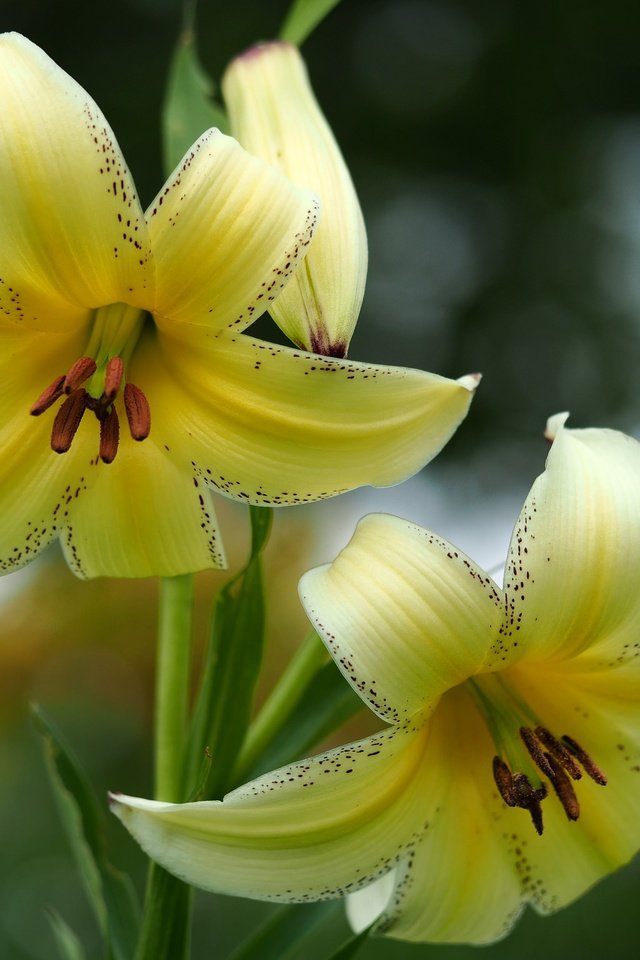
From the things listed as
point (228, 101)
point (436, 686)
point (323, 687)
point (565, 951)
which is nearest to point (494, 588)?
point (436, 686)

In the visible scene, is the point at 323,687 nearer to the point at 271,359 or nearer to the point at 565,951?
the point at 271,359

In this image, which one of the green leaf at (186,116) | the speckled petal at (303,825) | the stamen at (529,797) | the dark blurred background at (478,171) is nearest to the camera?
the speckled petal at (303,825)

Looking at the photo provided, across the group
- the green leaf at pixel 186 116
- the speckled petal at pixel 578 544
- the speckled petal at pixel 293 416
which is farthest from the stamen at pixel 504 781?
the green leaf at pixel 186 116

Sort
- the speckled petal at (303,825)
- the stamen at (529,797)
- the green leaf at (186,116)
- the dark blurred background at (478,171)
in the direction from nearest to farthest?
the speckled petal at (303,825) → the stamen at (529,797) → the green leaf at (186,116) → the dark blurred background at (478,171)

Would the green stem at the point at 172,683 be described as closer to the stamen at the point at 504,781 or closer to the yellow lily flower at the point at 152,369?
the yellow lily flower at the point at 152,369

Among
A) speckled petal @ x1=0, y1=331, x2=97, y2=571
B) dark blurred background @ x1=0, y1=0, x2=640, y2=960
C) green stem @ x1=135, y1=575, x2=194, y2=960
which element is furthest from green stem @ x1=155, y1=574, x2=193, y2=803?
dark blurred background @ x1=0, y1=0, x2=640, y2=960

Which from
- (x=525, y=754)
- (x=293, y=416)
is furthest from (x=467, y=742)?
(x=293, y=416)
